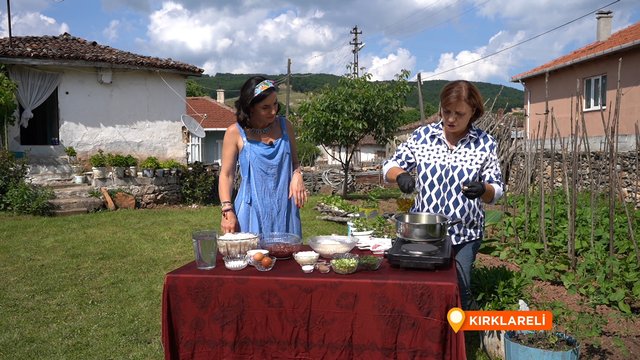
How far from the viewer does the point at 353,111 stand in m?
11.5

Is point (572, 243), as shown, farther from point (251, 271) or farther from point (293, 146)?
point (251, 271)

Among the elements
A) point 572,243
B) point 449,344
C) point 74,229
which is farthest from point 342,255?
point 74,229

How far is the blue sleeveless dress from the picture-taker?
9.42 feet

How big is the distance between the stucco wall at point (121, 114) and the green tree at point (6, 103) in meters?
0.35

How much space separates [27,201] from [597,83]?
1388 centimetres

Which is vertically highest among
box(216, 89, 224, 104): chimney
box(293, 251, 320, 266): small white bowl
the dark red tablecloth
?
box(216, 89, 224, 104): chimney

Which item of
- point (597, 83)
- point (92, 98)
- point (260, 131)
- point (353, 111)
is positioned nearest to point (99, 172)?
point (92, 98)

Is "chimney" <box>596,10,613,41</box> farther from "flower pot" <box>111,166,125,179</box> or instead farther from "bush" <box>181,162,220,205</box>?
"flower pot" <box>111,166,125,179</box>

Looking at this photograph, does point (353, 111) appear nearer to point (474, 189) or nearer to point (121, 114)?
point (121, 114)

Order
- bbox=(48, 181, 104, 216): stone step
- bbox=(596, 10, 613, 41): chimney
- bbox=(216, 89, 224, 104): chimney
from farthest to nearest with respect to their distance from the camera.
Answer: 1. bbox=(216, 89, 224, 104): chimney
2. bbox=(596, 10, 613, 41): chimney
3. bbox=(48, 181, 104, 216): stone step

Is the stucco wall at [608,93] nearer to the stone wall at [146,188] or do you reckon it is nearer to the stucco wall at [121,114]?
the stone wall at [146,188]

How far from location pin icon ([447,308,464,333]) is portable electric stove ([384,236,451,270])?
24 cm

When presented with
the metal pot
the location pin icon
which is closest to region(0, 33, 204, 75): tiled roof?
the metal pot

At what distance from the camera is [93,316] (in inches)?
158
